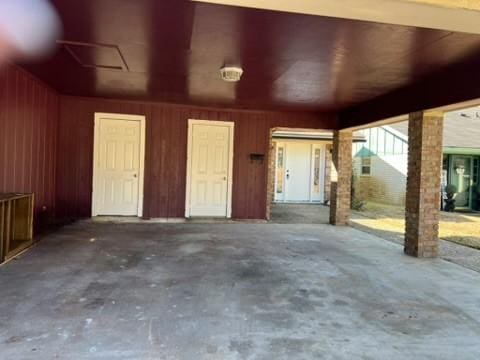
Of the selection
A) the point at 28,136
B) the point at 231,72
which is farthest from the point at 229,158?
the point at 28,136

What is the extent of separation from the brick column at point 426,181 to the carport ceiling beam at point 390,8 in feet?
10.5

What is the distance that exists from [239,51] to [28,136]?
12.7 feet

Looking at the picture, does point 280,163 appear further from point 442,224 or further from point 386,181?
point 442,224

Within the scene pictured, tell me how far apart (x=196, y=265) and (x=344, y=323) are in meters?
2.05

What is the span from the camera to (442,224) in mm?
8836

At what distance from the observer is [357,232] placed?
7.30 metres

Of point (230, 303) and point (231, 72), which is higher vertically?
point (231, 72)

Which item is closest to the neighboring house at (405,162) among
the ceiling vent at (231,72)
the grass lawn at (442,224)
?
the grass lawn at (442,224)

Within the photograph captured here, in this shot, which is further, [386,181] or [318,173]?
[386,181]

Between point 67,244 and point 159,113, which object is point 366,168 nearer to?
point 159,113

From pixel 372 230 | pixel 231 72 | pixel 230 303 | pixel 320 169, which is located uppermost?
pixel 231 72

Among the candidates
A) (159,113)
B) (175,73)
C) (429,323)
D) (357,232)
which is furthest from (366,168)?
(429,323)

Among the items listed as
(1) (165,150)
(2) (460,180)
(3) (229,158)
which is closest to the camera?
(1) (165,150)

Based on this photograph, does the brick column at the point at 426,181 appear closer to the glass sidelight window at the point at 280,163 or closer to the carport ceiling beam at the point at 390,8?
the carport ceiling beam at the point at 390,8
